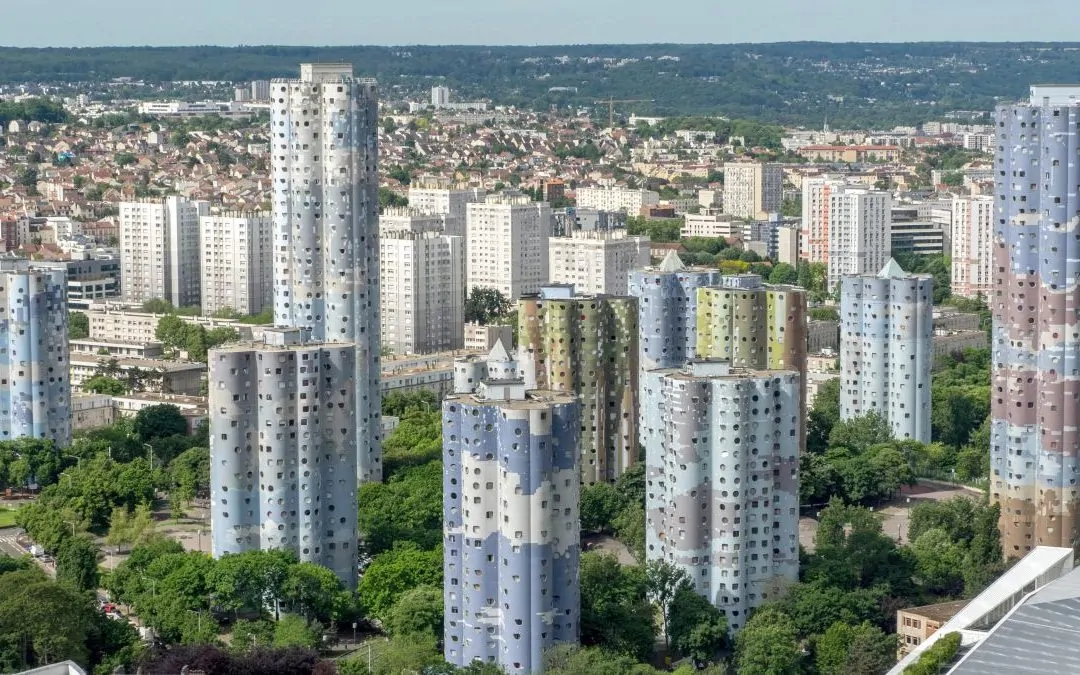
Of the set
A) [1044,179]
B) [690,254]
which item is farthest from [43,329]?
[690,254]

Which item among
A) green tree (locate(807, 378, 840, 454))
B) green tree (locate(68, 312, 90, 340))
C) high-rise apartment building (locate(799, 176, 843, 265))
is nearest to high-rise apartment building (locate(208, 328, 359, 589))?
green tree (locate(807, 378, 840, 454))

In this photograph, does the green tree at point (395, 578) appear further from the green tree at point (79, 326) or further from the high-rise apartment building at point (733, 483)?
the green tree at point (79, 326)

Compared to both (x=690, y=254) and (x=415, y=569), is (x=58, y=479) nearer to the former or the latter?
(x=415, y=569)

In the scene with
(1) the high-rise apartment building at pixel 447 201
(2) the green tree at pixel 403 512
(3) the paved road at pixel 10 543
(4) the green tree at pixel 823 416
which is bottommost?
(3) the paved road at pixel 10 543

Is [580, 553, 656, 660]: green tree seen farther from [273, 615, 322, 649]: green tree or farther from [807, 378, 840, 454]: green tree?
[807, 378, 840, 454]: green tree

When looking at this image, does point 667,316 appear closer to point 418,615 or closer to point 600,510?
point 600,510

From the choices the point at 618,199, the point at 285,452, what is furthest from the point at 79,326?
the point at 618,199

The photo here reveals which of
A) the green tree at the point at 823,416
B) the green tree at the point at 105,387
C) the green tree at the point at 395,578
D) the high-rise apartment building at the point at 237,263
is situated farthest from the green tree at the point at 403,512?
the high-rise apartment building at the point at 237,263
